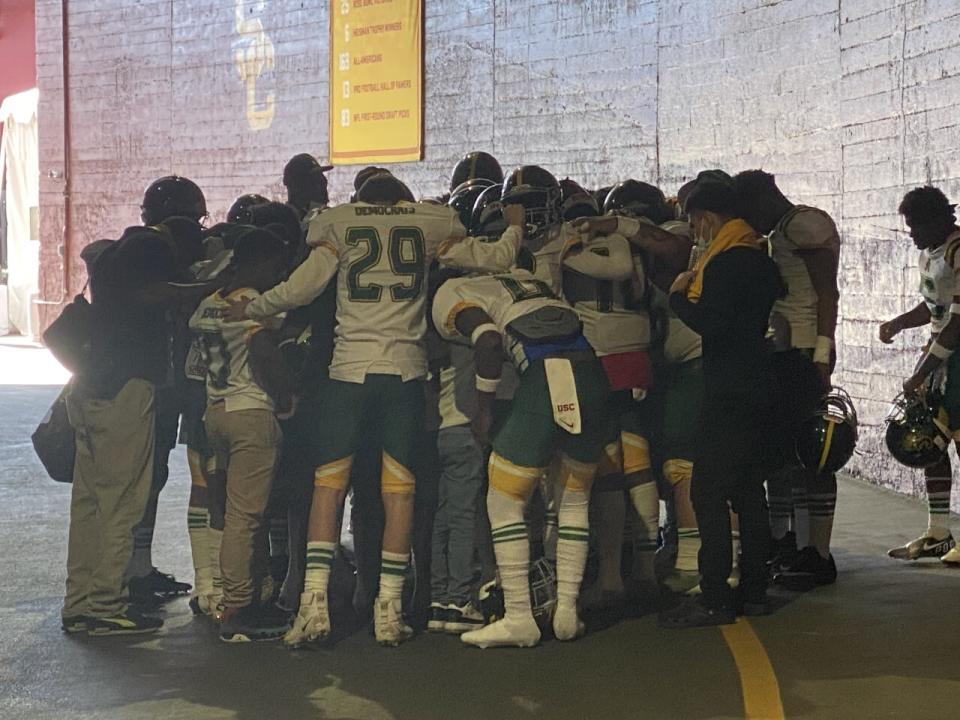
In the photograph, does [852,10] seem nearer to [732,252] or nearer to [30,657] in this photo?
[732,252]

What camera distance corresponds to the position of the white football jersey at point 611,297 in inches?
249

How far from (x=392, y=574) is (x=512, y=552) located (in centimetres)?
50

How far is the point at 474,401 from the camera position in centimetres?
627

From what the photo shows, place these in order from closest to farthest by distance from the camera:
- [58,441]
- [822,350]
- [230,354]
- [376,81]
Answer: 1. [230,354]
2. [58,441]
3. [822,350]
4. [376,81]

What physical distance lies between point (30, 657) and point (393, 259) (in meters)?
2.17

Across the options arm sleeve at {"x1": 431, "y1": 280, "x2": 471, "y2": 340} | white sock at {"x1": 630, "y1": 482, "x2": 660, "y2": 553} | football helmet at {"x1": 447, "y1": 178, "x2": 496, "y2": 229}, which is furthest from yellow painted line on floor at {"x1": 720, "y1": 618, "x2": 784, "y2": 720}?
football helmet at {"x1": 447, "y1": 178, "x2": 496, "y2": 229}

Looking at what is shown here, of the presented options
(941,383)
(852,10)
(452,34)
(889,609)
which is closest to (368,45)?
(452,34)

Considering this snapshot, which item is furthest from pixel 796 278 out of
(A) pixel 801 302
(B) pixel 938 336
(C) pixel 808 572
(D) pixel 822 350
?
(C) pixel 808 572

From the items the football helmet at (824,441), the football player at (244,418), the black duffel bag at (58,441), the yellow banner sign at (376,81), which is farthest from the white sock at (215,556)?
the yellow banner sign at (376,81)

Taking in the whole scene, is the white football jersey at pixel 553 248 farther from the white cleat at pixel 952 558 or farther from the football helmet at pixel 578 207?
the white cleat at pixel 952 558

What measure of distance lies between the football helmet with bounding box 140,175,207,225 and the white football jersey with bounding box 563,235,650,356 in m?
1.84

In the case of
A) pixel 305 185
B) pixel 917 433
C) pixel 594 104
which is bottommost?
pixel 917 433

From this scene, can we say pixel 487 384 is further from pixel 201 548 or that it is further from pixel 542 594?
pixel 201 548

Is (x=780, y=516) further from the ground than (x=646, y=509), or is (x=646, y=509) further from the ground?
(x=646, y=509)
